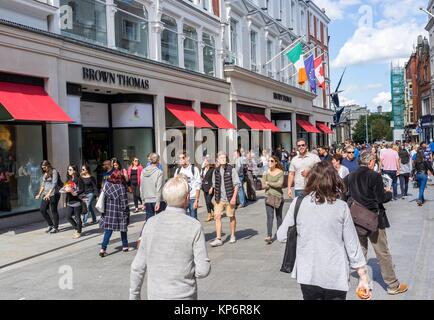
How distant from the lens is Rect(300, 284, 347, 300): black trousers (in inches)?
149

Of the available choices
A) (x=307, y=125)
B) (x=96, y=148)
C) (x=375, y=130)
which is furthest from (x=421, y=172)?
(x=375, y=130)

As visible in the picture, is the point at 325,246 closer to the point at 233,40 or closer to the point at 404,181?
the point at 404,181

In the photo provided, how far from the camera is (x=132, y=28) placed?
18.4m

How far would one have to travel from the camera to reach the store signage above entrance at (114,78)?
15.7 m

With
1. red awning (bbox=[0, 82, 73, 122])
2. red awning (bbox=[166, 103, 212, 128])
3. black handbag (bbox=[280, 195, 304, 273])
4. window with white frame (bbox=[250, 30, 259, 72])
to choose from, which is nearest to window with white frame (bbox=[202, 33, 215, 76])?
red awning (bbox=[166, 103, 212, 128])

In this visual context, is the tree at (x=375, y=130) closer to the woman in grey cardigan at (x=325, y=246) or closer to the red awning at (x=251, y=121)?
the red awning at (x=251, y=121)

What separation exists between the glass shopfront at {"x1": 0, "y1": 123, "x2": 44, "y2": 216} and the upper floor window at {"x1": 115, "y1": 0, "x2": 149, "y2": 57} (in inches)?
212

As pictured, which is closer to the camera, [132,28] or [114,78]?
[114,78]

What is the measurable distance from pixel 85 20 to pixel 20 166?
538cm

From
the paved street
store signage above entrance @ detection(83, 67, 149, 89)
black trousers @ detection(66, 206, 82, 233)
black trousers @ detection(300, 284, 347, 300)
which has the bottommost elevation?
the paved street

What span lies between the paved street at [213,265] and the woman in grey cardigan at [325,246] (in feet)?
Answer: 7.38

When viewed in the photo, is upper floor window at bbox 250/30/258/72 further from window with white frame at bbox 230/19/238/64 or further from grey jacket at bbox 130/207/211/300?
grey jacket at bbox 130/207/211/300

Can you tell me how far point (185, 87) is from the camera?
21.9 meters
